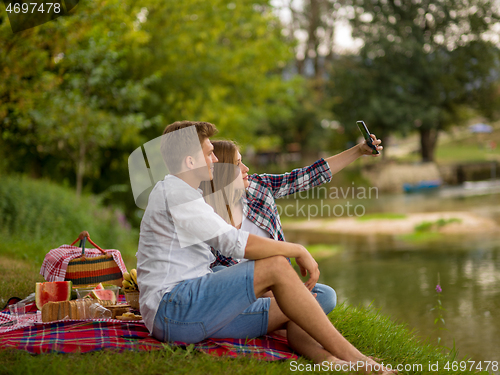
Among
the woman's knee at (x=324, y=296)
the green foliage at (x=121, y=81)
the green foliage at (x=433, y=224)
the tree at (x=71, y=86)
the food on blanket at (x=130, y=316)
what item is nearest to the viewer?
the woman's knee at (x=324, y=296)

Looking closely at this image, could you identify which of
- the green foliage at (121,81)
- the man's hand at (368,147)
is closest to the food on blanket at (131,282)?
→ the man's hand at (368,147)

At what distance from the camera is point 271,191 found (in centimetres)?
331

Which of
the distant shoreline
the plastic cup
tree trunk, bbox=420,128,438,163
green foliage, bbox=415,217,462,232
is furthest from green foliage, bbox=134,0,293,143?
tree trunk, bbox=420,128,438,163

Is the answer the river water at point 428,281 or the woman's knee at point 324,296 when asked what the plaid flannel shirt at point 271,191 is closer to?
the woman's knee at point 324,296

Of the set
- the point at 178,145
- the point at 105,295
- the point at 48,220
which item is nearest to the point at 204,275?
the point at 178,145

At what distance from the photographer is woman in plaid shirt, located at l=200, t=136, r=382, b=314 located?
2.86m

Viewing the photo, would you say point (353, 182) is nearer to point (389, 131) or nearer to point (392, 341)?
point (389, 131)

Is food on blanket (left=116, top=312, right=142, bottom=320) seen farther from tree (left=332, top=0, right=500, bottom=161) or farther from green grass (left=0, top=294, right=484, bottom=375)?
tree (left=332, top=0, right=500, bottom=161)

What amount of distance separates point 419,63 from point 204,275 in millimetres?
21709

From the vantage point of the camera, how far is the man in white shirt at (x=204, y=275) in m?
2.31

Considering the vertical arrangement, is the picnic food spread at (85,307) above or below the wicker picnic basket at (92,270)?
below

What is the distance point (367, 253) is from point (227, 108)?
4.69 meters

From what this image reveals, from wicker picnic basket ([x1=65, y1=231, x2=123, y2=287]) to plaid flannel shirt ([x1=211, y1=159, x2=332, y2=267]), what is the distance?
1017 millimetres

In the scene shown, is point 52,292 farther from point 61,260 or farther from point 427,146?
point 427,146
